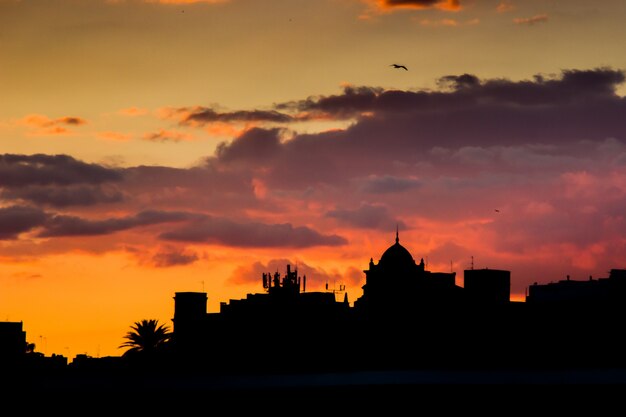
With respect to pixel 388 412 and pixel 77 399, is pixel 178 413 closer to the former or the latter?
pixel 77 399

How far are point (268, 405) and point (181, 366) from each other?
104m

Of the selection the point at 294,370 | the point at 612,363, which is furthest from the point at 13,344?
the point at 612,363

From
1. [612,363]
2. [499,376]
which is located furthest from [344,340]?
[499,376]

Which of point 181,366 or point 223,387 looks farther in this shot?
point 181,366

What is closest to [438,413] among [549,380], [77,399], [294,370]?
[549,380]

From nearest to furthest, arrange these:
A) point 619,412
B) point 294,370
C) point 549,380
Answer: point 619,412 → point 549,380 → point 294,370

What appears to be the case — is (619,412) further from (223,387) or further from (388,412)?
(223,387)

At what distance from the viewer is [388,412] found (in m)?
91.0

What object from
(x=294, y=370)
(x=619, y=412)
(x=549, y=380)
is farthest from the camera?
(x=294, y=370)

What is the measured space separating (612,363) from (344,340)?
38.2 metres

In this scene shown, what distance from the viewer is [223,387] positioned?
96562 millimetres

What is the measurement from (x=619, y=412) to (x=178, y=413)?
95.1 ft

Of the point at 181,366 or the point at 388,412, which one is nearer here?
the point at 388,412

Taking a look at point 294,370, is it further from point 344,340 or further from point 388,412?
point 388,412
